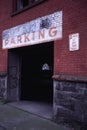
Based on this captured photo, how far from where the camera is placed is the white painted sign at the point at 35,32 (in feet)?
28.2

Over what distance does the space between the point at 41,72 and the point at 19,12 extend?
3.75 metres

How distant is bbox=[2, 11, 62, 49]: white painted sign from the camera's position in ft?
28.2

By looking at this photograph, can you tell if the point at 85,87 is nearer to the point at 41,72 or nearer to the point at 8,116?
the point at 8,116

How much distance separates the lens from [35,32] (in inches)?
384

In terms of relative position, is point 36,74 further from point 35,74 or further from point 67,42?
point 67,42

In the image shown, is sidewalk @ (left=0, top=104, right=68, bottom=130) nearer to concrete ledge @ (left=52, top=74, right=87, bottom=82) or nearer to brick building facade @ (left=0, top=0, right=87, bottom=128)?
brick building facade @ (left=0, top=0, right=87, bottom=128)

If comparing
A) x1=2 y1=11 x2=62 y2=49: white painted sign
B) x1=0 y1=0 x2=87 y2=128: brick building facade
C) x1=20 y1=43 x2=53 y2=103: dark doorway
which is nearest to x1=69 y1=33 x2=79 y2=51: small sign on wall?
x1=0 y1=0 x2=87 y2=128: brick building facade

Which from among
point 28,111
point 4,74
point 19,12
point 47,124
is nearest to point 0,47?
point 4,74

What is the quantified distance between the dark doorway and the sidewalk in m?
2.80

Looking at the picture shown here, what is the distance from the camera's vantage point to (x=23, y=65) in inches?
487

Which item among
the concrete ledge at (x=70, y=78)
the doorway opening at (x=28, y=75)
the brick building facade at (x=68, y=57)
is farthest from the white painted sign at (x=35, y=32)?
the concrete ledge at (x=70, y=78)

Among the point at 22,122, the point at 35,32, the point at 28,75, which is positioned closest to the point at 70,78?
the point at 22,122

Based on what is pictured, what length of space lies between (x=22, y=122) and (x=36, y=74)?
16.8 feet

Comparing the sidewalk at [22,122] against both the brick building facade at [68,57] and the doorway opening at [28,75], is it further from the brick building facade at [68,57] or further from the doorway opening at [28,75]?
the doorway opening at [28,75]
